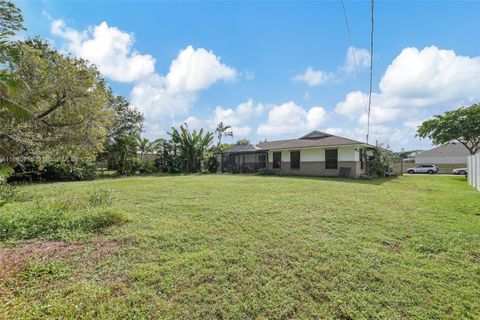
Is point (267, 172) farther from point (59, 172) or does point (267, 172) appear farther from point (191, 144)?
point (59, 172)

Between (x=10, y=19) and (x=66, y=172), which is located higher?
(x=10, y=19)

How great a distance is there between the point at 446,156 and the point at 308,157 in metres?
27.8

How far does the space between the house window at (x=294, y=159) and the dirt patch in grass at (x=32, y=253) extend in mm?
17547

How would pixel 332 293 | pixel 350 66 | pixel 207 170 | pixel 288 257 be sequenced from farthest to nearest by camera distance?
1. pixel 207 170
2. pixel 350 66
3. pixel 288 257
4. pixel 332 293


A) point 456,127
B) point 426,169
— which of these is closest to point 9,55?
point 456,127

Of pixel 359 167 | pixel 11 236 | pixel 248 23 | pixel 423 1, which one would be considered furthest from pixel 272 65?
pixel 11 236

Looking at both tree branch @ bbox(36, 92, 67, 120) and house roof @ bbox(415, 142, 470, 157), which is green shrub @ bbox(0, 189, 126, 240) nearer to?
tree branch @ bbox(36, 92, 67, 120)

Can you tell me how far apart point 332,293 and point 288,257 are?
0.93 m

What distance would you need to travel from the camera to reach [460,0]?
22.1 feet

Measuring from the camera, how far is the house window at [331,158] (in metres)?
17.4

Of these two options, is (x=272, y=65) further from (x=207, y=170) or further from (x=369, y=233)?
(x=207, y=170)

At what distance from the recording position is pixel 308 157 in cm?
1895

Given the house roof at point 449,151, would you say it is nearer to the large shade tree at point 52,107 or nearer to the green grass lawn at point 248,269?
the green grass lawn at point 248,269

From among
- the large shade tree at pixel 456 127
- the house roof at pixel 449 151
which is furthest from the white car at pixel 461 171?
the house roof at pixel 449 151
